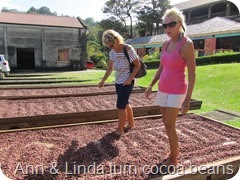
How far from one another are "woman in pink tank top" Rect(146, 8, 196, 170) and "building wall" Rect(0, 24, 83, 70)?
1977cm

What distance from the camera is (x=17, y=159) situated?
112 inches

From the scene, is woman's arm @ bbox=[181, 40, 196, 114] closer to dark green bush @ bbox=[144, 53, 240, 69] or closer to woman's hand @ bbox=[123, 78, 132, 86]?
woman's hand @ bbox=[123, 78, 132, 86]

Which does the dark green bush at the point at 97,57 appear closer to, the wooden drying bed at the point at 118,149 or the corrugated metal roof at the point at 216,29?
the corrugated metal roof at the point at 216,29

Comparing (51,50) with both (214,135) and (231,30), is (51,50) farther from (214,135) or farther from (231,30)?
(214,135)

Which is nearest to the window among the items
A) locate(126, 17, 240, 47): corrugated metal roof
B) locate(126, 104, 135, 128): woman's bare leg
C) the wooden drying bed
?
locate(126, 17, 240, 47): corrugated metal roof

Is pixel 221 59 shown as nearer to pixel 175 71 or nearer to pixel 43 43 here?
pixel 175 71

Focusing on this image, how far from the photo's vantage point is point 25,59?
832 inches

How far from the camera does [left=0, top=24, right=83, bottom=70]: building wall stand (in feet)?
64.4

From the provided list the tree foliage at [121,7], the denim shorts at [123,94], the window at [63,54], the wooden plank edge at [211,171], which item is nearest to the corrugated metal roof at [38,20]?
the window at [63,54]

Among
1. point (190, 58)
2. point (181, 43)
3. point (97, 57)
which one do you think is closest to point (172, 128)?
point (190, 58)

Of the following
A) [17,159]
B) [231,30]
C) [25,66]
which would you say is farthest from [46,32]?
[17,159]

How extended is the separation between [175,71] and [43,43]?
20024 mm

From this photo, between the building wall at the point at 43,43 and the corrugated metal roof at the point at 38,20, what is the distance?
37 centimetres

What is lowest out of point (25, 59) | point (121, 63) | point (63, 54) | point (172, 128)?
point (172, 128)
